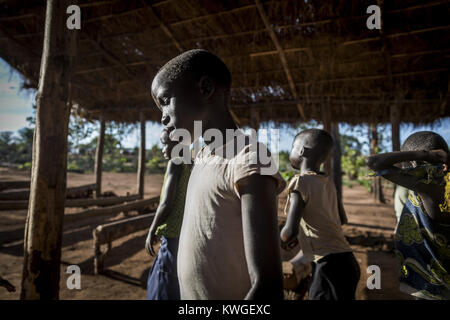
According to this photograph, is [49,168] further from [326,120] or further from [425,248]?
[326,120]

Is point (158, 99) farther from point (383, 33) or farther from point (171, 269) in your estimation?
point (383, 33)

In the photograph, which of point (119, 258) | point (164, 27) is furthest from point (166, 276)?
point (164, 27)

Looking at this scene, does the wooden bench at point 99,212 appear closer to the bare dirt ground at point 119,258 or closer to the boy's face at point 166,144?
the bare dirt ground at point 119,258

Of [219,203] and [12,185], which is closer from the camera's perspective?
[219,203]

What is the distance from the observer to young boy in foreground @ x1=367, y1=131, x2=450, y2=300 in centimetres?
137

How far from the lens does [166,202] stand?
1865 mm

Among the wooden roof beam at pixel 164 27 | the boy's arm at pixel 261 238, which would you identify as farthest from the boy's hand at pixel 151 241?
the wooden roof beam at pixel 164 27

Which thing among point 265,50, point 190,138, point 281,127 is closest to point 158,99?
point 190,138

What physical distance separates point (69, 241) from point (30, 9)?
4269 millimetres

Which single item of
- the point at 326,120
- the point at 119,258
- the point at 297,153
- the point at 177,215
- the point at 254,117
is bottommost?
the point at 119,258

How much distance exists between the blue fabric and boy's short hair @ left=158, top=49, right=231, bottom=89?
4.31 feet

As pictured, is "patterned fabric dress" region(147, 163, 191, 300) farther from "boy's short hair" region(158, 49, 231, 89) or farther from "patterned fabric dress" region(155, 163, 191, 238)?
"boy's short hair" region(158, 49, 231, 89)

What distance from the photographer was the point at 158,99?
88cm

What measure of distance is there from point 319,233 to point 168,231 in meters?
1.10
